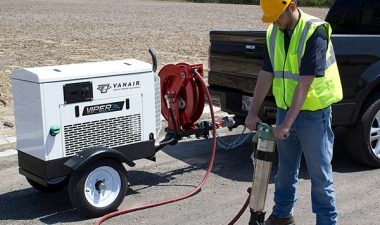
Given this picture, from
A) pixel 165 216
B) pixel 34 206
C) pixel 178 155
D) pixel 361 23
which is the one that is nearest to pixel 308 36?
pixel 165 216

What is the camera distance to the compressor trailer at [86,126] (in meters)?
4.66

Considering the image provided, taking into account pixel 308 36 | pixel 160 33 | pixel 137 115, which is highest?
pixel 308 36

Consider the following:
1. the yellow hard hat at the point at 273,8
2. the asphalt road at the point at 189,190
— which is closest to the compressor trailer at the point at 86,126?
the asphalt road at the point at 189,190

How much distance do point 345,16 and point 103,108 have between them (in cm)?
392

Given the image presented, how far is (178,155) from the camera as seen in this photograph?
22.0ft

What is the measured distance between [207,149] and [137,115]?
1.93 m

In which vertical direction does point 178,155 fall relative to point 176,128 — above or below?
below

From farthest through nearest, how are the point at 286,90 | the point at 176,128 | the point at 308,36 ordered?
1. the point at 176,128
2. the point at 286,90
3. the point at 308,36

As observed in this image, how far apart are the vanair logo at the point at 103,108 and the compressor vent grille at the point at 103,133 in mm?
84

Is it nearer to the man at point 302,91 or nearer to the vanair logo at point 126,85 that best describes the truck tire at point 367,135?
the man at point 302,91

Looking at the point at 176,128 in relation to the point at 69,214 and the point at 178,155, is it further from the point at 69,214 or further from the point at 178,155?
the point at 69,214

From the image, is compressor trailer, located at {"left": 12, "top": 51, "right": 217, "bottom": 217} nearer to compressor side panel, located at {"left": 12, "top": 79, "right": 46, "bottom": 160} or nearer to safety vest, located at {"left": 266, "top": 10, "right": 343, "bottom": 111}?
compressor side panel, located at {"left": 12, "top": 79, "right": 46, "bottom": 160}

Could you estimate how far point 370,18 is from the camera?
6.96 m

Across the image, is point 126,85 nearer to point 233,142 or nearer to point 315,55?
point 315,55
